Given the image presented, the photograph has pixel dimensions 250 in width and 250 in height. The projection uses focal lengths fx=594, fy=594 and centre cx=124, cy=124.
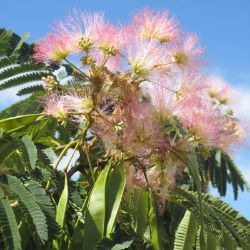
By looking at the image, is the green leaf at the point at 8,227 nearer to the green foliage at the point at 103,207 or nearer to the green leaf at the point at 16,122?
the green foliage at the point at 103,207

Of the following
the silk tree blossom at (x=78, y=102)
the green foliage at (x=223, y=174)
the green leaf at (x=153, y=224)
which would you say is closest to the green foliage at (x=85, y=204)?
the green leaf at (x=153, y=224)

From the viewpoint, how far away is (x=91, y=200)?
1.84 metres

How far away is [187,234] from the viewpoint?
216 centimetres

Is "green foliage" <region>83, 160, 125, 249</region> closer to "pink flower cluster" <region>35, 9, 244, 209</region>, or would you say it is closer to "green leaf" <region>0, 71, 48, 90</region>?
"pink flower cluster" <region>35, 9, 244, 209</region>

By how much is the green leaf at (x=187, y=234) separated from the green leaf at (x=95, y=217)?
452mm

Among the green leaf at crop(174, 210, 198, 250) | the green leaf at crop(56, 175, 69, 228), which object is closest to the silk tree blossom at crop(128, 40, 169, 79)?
the green leaf at crop(56, 175, 69, 228)

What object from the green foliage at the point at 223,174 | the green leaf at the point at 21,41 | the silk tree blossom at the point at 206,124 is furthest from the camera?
the green foliage at the point at 223,174

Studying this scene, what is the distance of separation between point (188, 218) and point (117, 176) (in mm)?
480

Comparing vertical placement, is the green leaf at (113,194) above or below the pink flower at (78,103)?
below

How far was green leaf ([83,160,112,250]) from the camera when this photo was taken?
5.81 feet

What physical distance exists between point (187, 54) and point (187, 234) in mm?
657

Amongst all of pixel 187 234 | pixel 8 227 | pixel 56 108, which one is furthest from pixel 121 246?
pixel 56 108

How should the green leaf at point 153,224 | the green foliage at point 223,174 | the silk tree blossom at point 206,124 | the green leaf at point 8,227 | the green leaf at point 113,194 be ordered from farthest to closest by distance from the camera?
1. the green foliage at point 223,174
2. the silk tree blossom at point 206,124
3. the green leaf at point 153,224
4. the green leaf at point 113,194
5. the green leaf at point 8,227

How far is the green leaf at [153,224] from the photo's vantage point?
1.95m
